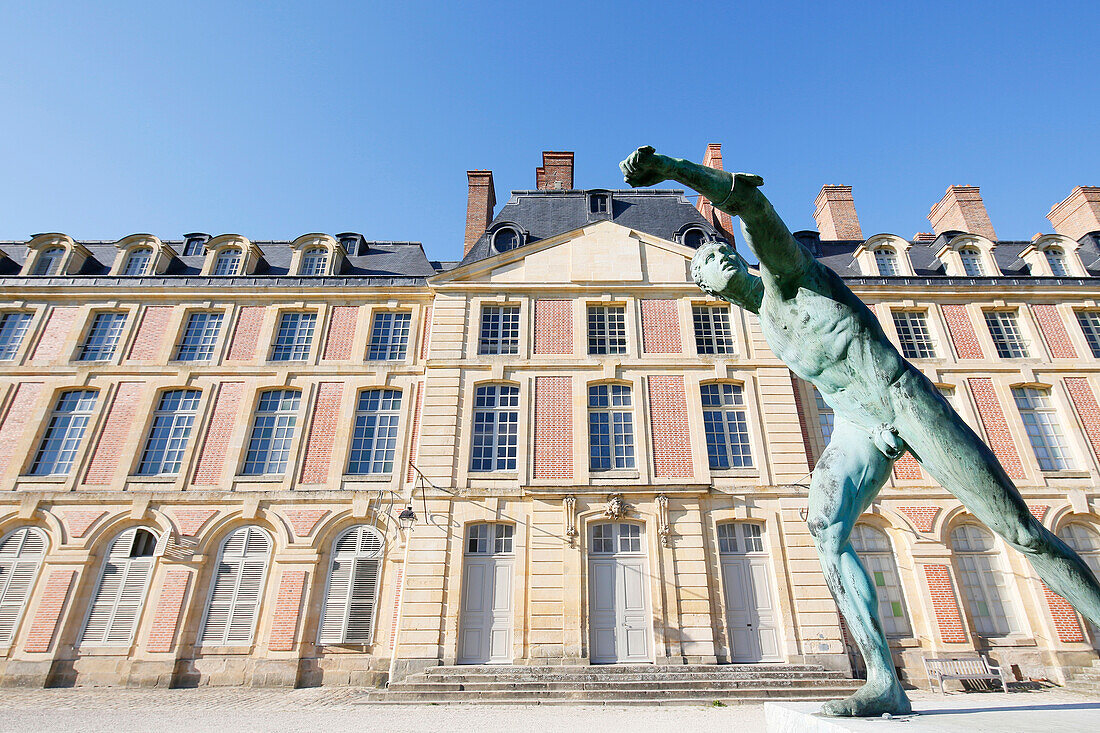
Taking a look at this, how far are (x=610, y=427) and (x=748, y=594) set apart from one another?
4.47 metres

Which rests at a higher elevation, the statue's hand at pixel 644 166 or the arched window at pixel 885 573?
the statue's hand at pixel 644 166

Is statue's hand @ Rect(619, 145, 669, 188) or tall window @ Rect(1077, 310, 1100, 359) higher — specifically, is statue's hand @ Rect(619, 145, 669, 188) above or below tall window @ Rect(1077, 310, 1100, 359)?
below

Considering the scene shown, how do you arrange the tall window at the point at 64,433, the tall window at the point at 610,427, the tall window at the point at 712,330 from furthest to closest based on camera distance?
the tall window at the point at 712,330 < the tall window at the point at 64,433 < the tall window at the point at 610,427

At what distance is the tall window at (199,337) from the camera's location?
49.7 ft

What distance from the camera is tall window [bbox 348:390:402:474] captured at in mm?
13656

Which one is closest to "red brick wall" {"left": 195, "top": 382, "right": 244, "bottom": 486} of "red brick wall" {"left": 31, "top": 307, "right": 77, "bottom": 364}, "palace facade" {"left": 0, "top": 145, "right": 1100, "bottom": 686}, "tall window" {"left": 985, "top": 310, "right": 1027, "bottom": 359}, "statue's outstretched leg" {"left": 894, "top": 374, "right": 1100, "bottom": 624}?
"palace facade" {"left": 0, "top": 145, "right": 1100, "bottom": 686}

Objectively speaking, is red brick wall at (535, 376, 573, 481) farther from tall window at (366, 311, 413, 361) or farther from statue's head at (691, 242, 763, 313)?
statue's head at (691, 242, 763, 313)

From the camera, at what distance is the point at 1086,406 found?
14609mm

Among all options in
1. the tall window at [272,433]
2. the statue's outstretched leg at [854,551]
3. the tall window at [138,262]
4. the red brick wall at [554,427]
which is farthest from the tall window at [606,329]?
the tall window at [138,262]

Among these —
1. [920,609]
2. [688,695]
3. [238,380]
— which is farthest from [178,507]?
[920,609]

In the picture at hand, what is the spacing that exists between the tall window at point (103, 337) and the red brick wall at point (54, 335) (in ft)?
1.68

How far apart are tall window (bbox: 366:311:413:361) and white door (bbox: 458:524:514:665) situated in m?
5.29

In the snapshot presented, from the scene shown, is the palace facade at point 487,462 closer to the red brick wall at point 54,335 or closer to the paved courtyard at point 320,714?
the red brick wall at point 54,335

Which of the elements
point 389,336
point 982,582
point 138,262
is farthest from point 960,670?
point 138,262
